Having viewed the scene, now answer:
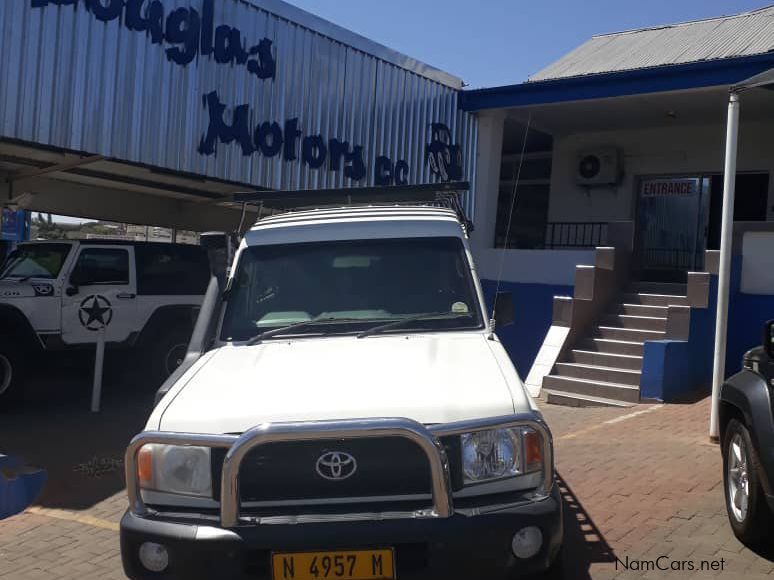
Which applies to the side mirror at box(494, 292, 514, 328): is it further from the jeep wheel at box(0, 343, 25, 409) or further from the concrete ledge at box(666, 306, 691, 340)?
the jeep wheel at box(0, 343, 25, 409)

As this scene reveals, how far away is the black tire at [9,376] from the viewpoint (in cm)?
848

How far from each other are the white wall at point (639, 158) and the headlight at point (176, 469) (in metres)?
12.5

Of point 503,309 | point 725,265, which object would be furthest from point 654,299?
point 503,309

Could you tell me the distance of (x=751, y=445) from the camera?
Answer: 4.24 meters

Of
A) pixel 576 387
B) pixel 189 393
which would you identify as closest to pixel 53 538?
pixel 189 393

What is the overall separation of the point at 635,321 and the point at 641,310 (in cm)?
28

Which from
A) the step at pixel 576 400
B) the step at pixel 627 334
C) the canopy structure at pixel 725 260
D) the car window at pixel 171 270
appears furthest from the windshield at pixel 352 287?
the step at pixel 627 334

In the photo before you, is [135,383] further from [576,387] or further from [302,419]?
[302,419]

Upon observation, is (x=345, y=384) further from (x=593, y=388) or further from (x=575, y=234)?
(x=575, y=234)

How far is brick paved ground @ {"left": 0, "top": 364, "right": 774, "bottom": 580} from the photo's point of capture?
175 inches

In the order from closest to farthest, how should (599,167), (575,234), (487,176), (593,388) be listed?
(593,388), (487,176), (599,167), (575,234)

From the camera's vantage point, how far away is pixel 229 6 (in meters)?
10.9

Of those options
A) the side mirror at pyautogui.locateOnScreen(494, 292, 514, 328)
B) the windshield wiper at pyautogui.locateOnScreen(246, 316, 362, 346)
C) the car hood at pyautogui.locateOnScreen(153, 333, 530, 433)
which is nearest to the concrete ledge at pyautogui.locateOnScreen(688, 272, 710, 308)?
the side mirror at pyautogui.locateOnScreen(494, 292, 514, 328)

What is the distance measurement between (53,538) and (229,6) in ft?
26.4
